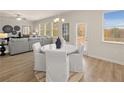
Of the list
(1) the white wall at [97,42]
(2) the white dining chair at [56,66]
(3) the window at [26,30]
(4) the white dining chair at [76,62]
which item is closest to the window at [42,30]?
(3) the window at [26,30]

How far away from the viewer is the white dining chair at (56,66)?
3250mm

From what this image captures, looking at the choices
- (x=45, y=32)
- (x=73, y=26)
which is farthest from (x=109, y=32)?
(x=45, y=32)

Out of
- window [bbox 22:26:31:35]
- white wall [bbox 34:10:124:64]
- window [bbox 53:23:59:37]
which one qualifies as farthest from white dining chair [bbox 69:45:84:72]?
window [bbox 22:26:31:35]

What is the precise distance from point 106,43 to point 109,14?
1.21 meters

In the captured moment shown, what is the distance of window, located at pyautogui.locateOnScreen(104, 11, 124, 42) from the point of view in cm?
538

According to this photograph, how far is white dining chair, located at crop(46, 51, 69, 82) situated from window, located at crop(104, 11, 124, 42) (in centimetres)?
313

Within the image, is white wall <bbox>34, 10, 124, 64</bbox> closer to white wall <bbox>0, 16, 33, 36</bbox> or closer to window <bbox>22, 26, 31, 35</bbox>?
white wall <bbox>0, 16, 33, 36</bbox>

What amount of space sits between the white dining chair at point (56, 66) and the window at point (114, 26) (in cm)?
313

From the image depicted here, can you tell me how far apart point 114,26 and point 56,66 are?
352 cm

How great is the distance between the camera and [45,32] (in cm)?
1187

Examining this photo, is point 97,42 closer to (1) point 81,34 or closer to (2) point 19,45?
(1) point 81,34

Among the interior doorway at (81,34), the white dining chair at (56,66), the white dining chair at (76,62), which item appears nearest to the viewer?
the white dining chair at (56,66)

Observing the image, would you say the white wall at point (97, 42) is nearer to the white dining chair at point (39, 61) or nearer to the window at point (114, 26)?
the window at point (114, 26)
